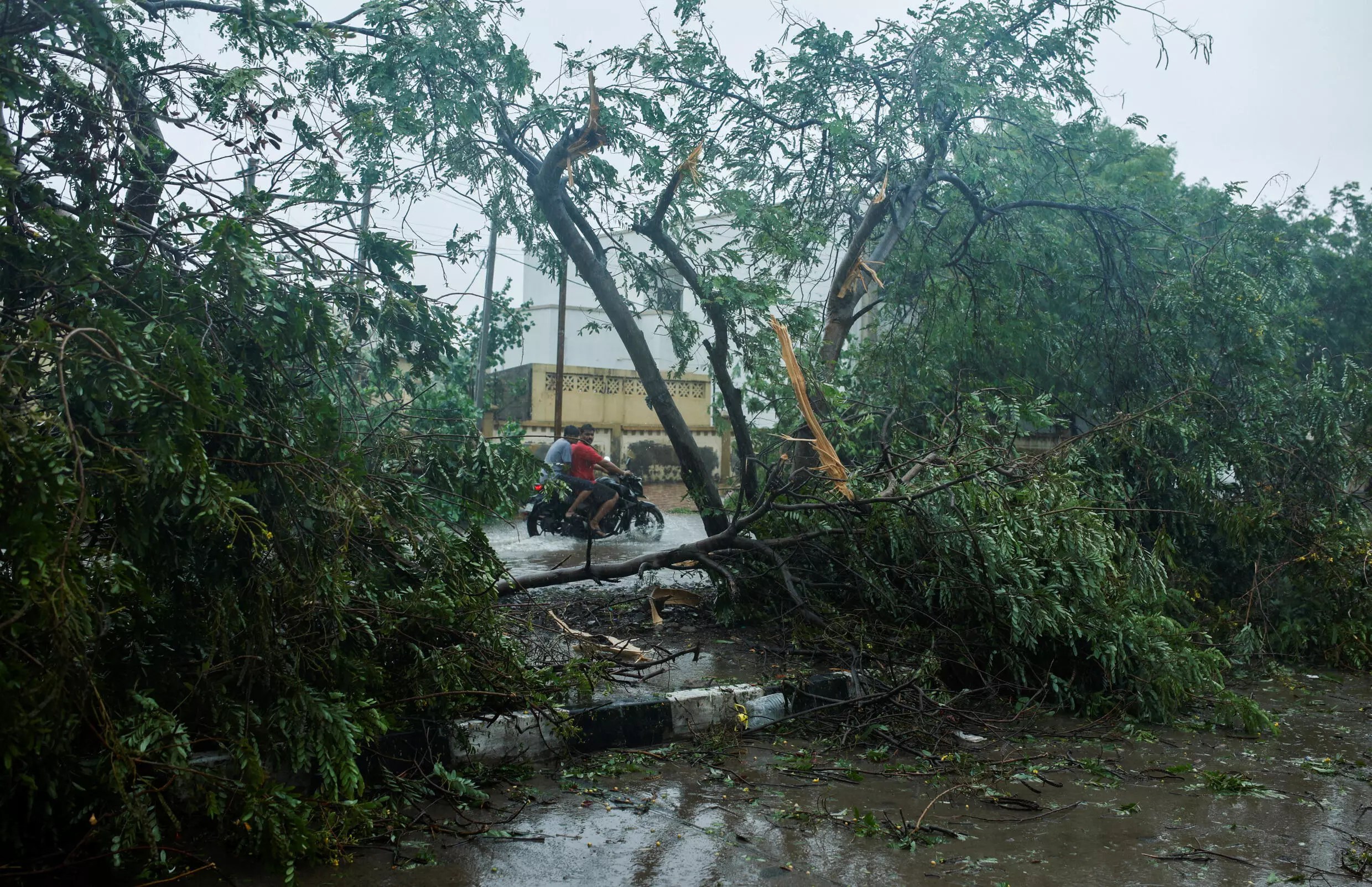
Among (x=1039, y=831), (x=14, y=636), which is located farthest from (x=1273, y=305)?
(x=14, y=636)

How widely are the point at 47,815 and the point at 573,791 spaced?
1.99 metres

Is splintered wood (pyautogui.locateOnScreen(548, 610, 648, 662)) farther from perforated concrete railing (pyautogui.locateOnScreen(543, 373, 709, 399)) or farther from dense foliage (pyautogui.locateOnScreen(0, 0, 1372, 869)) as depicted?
perforated concrete railing (pyautogui.locateOnScreen(543, 373, 709, 399))

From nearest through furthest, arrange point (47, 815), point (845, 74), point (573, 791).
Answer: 1. point (47, 815)
2. point (573, 791)
3. point (845, 74)

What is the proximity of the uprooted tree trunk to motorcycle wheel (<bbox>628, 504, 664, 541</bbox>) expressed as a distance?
5.59 metres

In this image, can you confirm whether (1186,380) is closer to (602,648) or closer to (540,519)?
(602,648)

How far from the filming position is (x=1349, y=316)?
2188cm

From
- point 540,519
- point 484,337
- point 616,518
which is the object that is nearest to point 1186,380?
point 616,518

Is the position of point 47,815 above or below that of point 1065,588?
below

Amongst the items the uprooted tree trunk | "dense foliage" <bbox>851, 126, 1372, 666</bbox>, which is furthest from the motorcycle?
the uprooted tree trunk

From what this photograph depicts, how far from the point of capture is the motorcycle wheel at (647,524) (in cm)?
1452

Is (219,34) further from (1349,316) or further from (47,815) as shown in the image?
(1349,316)

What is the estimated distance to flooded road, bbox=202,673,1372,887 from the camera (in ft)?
11.9

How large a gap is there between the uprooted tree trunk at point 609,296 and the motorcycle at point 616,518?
16.2 feet

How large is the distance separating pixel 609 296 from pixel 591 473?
16.2ft
